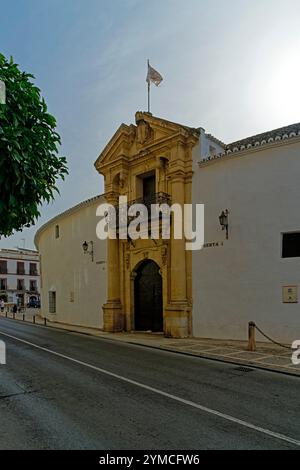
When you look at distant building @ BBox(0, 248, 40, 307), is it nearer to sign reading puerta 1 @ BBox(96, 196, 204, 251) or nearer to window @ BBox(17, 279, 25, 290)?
window @ BBox(17, 279, 25, 290)

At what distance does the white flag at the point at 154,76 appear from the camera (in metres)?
17.5

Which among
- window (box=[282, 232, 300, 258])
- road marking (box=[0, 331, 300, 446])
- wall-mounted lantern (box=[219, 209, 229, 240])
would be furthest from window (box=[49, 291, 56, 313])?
window (box=[282, 232, 300, 258])

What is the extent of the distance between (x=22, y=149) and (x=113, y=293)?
530 inches

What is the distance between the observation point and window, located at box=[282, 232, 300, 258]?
1180cm

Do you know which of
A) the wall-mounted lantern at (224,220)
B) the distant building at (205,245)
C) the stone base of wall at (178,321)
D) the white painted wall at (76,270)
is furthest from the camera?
the white painted wall at (76,270)

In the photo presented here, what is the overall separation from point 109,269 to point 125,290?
129cm

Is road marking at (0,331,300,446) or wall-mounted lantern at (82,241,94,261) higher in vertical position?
wall-mounted lantern at (82,241,94,261)

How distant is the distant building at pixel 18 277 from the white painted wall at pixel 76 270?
A: 105ft

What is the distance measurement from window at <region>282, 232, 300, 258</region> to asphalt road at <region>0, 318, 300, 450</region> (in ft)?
15.2

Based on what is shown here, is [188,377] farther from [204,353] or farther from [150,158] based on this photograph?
[150,158]

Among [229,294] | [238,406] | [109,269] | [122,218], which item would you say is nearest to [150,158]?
[122,218]

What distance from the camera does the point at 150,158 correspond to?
54.9 feet

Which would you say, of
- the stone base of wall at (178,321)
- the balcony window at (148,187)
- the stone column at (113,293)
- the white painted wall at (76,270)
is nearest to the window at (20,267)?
the white painted wall at (76,270)

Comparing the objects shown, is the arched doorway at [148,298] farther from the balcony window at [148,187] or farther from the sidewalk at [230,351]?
the balcony window at [148,187]
